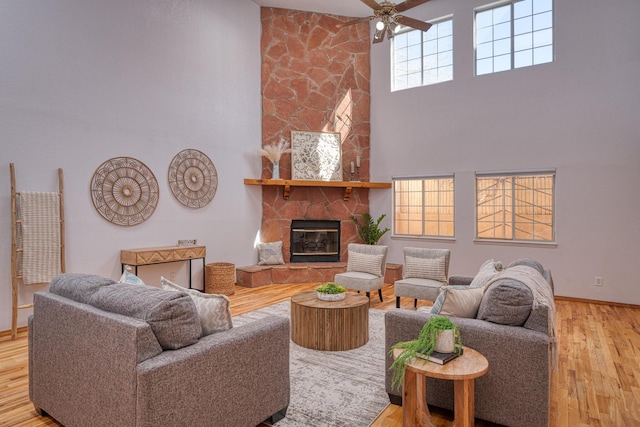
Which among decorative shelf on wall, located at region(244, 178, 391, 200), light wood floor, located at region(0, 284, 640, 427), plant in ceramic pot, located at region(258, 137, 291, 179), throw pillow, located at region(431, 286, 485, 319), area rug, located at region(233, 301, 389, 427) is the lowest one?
light wood floor, located at region(0, 284, 640, 427)

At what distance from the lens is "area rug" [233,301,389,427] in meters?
2.36

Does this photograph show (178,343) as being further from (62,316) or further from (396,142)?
(396,142)

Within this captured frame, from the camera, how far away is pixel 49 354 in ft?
7.17

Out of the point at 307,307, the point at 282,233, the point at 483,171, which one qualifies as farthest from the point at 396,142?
the point at 307,307

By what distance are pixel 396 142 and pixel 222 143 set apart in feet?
10.3

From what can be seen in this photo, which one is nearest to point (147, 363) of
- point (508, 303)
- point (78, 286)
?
point (78, 286)

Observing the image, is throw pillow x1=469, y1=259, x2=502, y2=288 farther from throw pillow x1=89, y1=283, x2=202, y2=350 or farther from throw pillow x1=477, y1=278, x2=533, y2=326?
throw pillow x1=89, y1=283, x2=202, y2=350

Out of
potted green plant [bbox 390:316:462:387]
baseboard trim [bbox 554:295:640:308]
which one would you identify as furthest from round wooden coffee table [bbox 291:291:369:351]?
baseboard trim [bbox 554:295:640:308]

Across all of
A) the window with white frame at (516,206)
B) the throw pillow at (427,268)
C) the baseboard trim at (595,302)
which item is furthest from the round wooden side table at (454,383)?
the window with white frame at (516,206)

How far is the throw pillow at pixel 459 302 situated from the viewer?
95.0 inches

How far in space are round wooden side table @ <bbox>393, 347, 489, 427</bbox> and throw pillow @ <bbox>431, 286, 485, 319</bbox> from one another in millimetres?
303

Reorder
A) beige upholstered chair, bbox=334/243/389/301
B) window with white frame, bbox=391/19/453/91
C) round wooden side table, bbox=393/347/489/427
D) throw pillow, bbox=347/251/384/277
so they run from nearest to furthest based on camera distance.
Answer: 1. round wooden side table, bbox=393/347/489/427
2. beige upholstered chair, bbox=334/243/389/301
3. throw pillow, bbox=347/251/384/277
4. window with white frame, bbox=391/19/453/91

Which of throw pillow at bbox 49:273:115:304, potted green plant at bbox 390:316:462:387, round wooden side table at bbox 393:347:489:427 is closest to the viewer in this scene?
round wooden side table at bbox 393:347:489:427

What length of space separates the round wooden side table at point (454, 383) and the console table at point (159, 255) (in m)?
3.78
